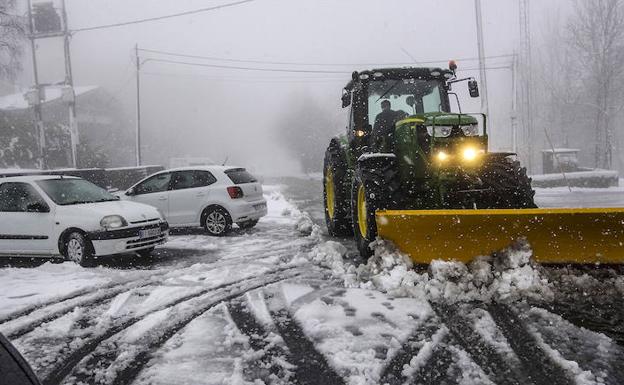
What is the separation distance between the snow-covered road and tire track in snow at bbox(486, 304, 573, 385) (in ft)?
0.04

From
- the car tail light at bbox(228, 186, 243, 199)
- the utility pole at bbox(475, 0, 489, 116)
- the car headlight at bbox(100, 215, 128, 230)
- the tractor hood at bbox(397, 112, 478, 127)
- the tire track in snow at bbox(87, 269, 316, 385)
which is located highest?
the utility pole at bbox(475, 0, 489, 116)

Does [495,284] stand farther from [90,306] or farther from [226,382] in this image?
[90,306]

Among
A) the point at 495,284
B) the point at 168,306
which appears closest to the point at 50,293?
the point at 168,306

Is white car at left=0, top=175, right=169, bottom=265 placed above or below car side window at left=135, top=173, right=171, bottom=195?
below

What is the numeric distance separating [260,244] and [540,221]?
16.2 feet

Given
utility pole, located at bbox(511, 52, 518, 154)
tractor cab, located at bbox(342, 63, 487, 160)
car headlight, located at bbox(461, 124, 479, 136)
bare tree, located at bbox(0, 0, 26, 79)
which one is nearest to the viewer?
car headlight, located at bbox(461, 124, 479, 136)

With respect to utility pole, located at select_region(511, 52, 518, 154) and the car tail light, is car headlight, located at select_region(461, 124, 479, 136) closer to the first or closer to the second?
the car tail light

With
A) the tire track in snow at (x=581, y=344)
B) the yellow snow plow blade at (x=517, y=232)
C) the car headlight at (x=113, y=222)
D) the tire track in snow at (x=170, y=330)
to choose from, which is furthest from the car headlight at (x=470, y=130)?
the car headlight at (x=113, y=222)

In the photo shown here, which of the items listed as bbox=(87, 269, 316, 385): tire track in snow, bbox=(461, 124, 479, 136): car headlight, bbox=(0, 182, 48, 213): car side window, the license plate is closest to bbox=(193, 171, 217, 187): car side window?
the license plate

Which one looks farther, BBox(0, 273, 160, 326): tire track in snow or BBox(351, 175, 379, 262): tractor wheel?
BBox(351, 175, 379, 262): tractor wheel

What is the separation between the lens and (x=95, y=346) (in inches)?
154

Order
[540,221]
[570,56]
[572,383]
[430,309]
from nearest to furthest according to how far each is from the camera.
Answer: [572,383]
[430,309]
[540,221]
[570,56]

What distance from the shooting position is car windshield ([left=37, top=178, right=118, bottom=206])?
752 centimetres

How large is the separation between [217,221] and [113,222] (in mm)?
→ 2915
